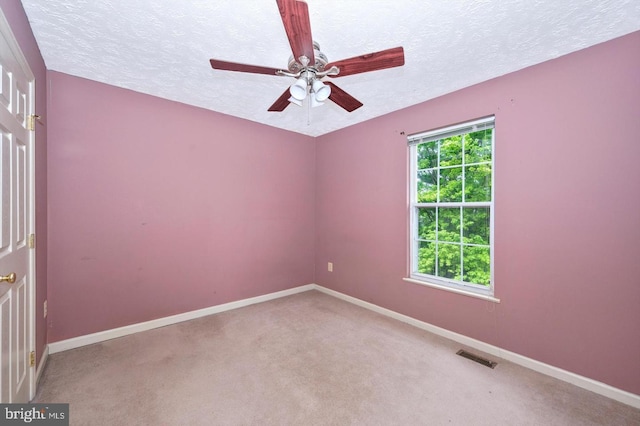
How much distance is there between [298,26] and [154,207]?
96.6 inches

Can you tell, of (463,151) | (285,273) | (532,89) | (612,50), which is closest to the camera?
(612,50)

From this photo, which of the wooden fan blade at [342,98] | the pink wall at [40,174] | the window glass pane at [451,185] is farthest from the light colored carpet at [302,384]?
the wooden fan blade at [342,98]

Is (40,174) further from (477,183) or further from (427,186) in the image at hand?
(477,183)

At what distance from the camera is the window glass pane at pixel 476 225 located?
253 centimetres

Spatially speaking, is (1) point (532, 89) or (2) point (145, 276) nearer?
(1) point (532, 89)

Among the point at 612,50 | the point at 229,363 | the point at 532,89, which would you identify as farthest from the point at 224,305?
the point at 612,50

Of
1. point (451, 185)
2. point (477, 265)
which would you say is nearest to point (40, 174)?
point (451, 185)

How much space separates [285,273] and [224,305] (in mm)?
958

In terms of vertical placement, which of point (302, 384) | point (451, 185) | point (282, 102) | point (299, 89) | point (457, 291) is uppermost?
point (282, 102)

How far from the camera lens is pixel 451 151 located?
2.77m

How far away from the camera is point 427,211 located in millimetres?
2988

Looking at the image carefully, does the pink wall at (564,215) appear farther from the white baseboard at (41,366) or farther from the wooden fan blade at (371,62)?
the white baseboard at (41,366)

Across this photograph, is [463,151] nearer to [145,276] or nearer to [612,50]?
[612,50]

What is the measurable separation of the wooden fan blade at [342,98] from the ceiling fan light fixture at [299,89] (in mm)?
223
